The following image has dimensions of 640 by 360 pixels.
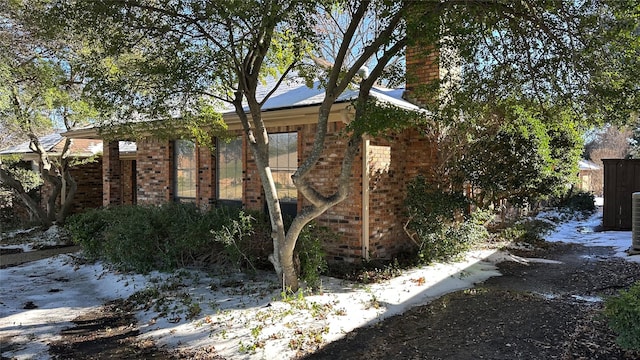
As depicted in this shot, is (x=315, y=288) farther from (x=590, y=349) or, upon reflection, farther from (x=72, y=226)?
(x=72, y=226)

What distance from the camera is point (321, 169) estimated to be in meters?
7.66

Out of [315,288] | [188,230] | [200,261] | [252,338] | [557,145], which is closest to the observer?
[252,338]

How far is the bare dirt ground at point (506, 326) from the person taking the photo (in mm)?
4137

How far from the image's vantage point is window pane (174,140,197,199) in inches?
397

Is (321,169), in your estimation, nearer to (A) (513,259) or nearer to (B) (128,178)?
(A) (513,259)

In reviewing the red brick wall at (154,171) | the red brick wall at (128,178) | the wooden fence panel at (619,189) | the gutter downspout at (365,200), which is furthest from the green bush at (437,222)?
the red brick wall at (128,178)

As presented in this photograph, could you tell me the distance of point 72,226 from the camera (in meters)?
8.95

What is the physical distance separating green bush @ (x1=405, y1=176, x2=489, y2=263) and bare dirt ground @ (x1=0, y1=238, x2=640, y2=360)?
1.07 meters

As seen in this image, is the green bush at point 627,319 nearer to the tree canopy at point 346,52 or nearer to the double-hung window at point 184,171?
the tree canopy at point 346,52

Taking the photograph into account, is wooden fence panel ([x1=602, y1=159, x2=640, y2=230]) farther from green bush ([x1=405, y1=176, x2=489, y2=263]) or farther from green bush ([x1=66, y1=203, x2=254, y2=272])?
green bush ([x1=66, y1=203, x2=254, y2=272])

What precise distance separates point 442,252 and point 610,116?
11.7ft

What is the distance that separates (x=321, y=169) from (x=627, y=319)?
5015mm

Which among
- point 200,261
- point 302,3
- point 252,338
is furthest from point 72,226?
point 302,3

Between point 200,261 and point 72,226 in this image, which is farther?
point 72,226
